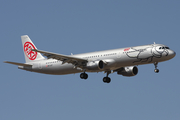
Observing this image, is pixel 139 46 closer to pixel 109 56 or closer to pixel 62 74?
pixel 109 56

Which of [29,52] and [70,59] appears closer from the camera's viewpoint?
[70,59]

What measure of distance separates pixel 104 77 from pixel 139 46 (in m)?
11.0

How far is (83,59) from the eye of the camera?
6059 centimetres

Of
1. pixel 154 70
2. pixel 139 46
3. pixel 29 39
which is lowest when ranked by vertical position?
pixel 154 70

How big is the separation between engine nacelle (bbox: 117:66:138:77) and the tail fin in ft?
50.0

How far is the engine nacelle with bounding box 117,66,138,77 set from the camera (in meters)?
65.3

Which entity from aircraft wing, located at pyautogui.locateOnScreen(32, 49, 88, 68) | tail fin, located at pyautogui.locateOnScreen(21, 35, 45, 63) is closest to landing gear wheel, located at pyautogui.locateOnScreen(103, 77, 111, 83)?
aircraft wing, located at pyautogui.locateOnScreen(32, 49, 88, 68)

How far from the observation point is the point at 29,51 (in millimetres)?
72125

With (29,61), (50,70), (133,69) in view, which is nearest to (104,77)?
(133,69)

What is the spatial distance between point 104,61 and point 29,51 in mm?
18928

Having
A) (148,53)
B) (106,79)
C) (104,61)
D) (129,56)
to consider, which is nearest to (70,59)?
(104,61)

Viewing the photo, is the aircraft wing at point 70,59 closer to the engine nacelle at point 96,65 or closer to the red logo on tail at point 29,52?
the engine nacelle at point 96,65

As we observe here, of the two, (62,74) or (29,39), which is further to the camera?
(29,39)

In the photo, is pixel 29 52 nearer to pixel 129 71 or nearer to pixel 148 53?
pixel 129 71
